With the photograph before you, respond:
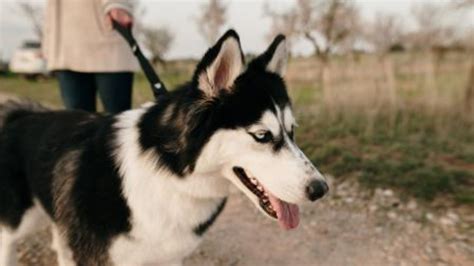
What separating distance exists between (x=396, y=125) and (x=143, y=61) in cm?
475

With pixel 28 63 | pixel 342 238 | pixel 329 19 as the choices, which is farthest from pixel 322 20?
pixel 28 63

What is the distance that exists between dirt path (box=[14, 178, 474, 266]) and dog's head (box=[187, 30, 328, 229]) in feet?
4.56

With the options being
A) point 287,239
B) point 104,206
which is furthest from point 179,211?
point 287,239

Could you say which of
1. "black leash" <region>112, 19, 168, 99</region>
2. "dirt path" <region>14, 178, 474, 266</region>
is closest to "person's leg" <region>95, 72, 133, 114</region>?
"black leash" <region>112, 19, 168, 99</region>

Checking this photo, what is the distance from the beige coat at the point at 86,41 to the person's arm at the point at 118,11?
1.3 inches

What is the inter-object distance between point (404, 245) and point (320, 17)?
37.2ft

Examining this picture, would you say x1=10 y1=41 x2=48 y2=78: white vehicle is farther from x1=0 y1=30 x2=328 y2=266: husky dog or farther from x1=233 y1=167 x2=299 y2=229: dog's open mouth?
x1=233 y1=167 x2=299 y2=229: dog's open mouth

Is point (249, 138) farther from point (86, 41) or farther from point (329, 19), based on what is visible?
point (329, 19)

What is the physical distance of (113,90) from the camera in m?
3.23

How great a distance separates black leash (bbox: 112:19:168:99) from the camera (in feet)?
9.01

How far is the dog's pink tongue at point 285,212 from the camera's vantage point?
210cm

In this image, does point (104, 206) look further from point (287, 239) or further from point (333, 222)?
point (333, 222)

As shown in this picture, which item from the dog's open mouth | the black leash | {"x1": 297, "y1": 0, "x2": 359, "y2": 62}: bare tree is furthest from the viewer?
{"x1": 297, "y1": 0, "x2": 359, "y2": 62}: bare tree

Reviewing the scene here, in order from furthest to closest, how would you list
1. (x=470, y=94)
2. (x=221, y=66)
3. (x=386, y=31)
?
(x=386, y=31) → (x=470, y=94) → (x=221, y=66)
